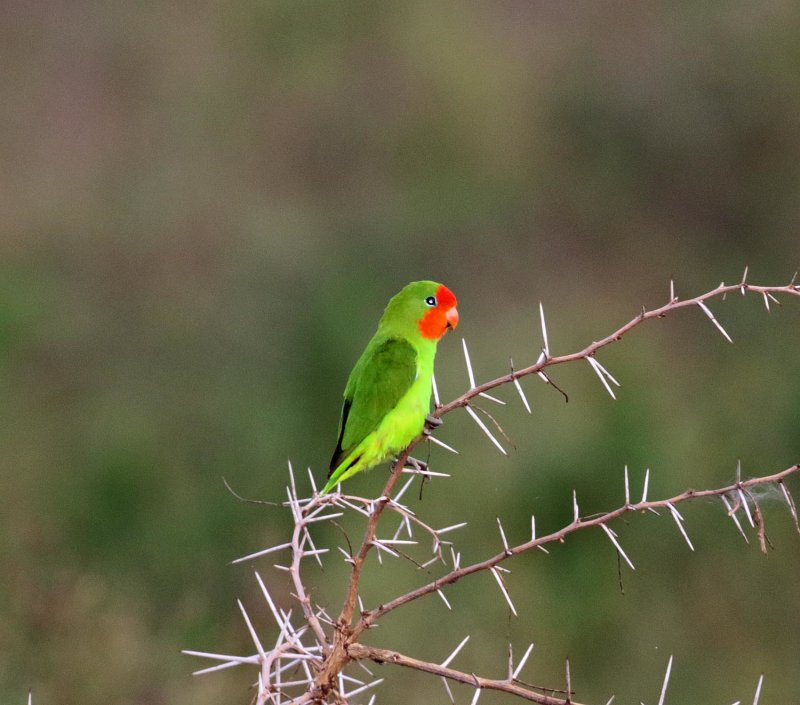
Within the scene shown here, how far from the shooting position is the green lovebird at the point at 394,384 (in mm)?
4234

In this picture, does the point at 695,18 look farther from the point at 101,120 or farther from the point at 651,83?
the point at 101,120

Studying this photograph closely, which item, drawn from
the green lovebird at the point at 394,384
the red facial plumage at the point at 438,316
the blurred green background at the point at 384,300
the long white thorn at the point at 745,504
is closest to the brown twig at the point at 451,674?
the long white thorn at the point at 745,504

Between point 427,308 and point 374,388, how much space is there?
41 cm

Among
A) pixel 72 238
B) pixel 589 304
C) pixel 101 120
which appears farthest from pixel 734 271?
pixel 101 120

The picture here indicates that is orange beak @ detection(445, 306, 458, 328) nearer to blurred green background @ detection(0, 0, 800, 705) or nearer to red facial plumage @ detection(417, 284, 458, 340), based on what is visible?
red facial plumage @ detection(417, 284, 458, 340)

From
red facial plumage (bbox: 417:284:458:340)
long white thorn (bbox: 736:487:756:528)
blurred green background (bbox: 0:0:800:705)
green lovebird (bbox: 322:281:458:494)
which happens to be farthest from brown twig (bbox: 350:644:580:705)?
red facial plumage (bbox: 417:284:458:340)

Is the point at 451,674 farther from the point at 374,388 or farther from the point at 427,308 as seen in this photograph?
the point at 427,308

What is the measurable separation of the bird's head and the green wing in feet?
0.36

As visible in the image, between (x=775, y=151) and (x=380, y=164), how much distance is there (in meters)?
5.72

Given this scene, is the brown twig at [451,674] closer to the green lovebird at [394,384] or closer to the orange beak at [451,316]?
the green lovebird at [394,384]

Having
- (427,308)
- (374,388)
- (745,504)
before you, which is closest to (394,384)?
(374,388)

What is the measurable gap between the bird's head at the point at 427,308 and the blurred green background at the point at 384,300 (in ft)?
4.51

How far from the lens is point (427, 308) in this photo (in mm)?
4473

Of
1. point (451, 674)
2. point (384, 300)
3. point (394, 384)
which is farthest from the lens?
point (384, 300)
